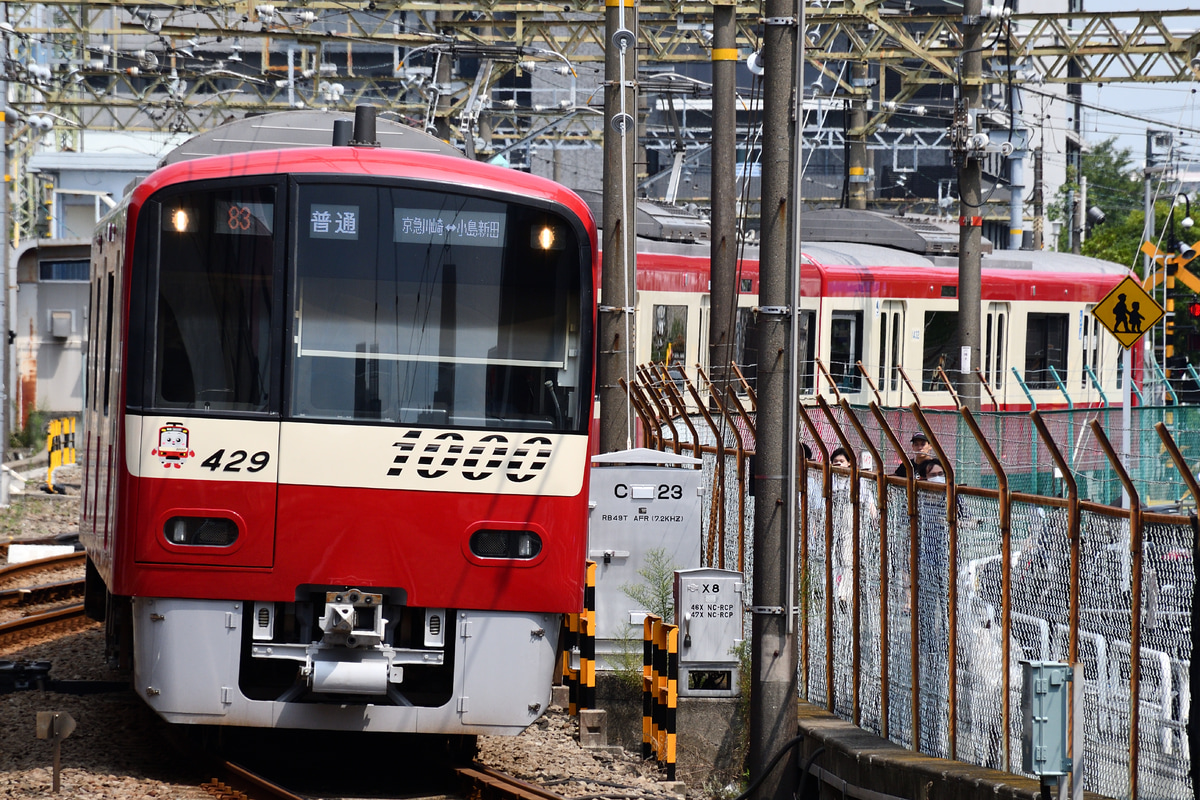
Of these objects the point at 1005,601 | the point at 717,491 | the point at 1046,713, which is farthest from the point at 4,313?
the point at 1046,713

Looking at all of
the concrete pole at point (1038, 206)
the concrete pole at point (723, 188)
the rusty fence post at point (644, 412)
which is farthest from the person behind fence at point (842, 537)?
the concrete pole at point (1038, 206)

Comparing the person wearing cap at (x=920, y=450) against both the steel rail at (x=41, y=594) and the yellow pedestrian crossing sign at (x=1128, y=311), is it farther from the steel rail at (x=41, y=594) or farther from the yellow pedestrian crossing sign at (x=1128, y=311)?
the steel rail at (x=41, y=594)

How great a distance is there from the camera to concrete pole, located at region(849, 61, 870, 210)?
107ft

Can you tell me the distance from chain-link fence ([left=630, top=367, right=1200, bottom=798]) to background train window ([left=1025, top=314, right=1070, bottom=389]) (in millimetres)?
15258

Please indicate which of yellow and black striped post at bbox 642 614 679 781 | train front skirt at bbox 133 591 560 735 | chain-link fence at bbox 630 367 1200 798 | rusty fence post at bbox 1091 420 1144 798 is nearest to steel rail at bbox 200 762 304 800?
train front skirt at bbox 133 591 560 735

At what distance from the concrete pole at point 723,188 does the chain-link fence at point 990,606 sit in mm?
6374

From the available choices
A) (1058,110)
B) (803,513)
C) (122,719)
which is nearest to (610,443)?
(803,513)

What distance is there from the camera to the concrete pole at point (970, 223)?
61.3ft

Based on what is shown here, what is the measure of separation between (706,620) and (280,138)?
3.84 metres

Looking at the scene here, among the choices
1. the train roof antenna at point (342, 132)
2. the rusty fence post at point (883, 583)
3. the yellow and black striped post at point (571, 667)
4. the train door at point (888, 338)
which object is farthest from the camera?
the train door at point (888, 338)

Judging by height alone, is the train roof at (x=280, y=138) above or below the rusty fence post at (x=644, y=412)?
above

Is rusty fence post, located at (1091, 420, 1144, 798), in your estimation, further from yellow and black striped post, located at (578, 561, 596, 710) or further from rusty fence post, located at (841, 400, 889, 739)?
yellow and black striped post, located at (578, 561, 596, 710)

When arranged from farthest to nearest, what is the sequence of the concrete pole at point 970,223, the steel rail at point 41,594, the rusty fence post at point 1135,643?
the concrete pole at point 970,223
the steel rail at point 41,594
the rusty fence post at point 1135,643

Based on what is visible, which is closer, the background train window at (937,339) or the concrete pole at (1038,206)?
the background train window at (937,339)
